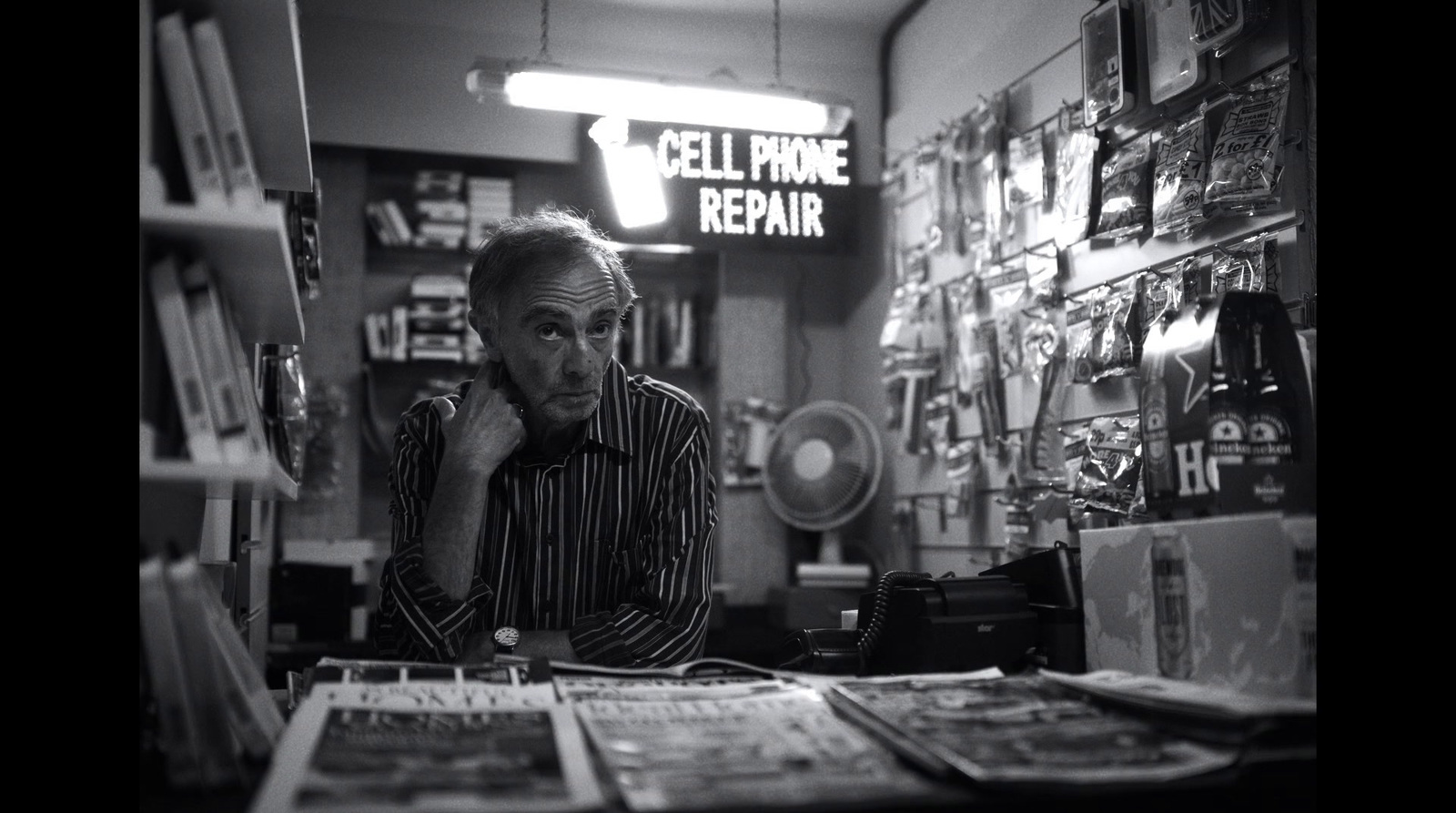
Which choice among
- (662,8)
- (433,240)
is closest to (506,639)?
(433,240)

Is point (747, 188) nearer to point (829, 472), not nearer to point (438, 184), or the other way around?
point (829, 472)

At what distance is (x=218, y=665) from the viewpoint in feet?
3.00

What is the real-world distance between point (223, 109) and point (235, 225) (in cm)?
12

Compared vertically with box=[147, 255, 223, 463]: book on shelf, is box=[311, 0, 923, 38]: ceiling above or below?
above

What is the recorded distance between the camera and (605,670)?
1272 millimetres

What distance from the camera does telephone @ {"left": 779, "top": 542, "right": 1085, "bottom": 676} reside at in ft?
4.47

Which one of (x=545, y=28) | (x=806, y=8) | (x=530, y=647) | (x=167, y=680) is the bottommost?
(x=530, y=647)

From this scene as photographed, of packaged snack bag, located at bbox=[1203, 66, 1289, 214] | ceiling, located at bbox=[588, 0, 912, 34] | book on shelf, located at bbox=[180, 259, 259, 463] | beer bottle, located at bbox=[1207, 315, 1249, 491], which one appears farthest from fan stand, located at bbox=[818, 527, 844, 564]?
book on shelf, located at bbox=[180, 259, 259, 463]

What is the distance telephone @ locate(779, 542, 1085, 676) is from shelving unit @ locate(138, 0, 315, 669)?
753 millimetres

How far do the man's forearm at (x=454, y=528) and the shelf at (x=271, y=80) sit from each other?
1.67 feet

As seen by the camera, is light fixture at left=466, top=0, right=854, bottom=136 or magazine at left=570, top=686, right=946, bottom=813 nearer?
magazine at left=570, top=686, right=946, bottom=813

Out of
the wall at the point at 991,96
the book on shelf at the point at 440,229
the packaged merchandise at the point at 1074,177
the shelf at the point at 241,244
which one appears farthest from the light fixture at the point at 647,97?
the shelf at the point at 241,244

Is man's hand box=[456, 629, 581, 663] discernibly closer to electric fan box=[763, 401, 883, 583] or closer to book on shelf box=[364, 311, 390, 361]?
electric fan box=[763, 401, 883, 583]
